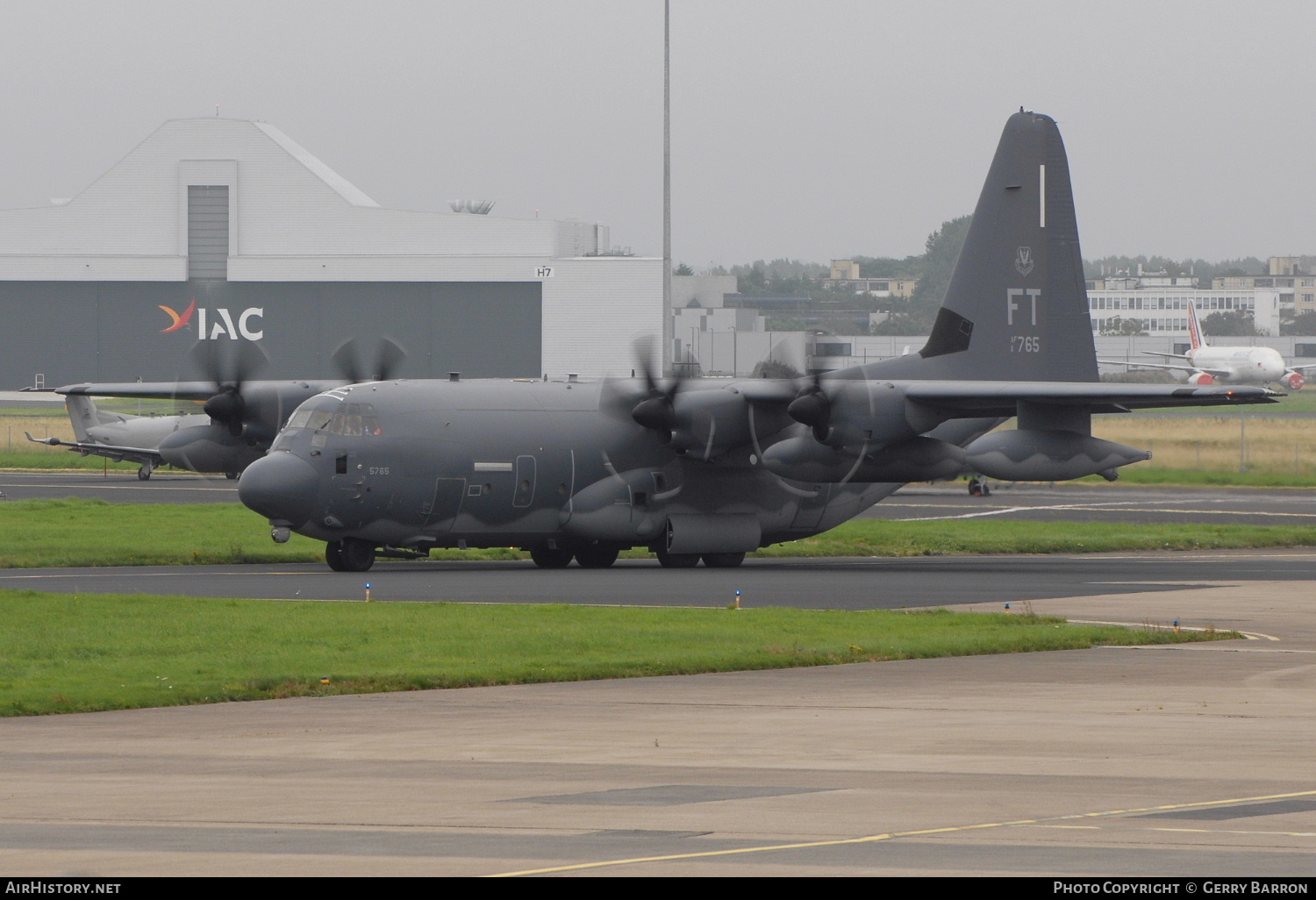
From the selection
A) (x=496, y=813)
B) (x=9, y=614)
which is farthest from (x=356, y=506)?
(x=496, y=813)

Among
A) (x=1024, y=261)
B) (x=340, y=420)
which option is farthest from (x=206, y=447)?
(x=1024, y=261)

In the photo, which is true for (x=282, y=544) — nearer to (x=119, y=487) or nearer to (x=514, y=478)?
(x=514, y=478)

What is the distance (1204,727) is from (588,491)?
20.4 m

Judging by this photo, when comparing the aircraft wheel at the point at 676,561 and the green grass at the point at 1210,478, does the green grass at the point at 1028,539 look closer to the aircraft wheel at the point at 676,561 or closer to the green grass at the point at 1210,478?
the aircraft wheel at the point at 676,561

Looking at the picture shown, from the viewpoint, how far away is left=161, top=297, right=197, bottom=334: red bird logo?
4705 inches

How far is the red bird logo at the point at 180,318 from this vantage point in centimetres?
11950

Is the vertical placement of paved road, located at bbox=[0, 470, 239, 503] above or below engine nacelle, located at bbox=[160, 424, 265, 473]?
below

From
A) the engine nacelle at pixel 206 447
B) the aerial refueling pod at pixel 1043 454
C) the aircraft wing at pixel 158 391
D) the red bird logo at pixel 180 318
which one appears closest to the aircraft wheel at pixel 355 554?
the engine nacelle at pixel 206 447

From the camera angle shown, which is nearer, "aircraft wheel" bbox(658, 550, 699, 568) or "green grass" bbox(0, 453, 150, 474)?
"aircraft wheel" bbox(658, 550, 699, 568)

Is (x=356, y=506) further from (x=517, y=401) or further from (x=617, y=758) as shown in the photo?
(x=617, y=758)

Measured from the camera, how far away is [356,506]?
109ft

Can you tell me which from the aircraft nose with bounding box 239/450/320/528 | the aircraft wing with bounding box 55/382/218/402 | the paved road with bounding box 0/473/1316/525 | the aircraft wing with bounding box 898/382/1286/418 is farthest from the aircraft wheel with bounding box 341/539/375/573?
the paved road with bounding box 0/473/1316/525

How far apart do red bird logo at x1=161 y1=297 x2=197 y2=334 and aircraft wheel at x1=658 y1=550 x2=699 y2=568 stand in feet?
291

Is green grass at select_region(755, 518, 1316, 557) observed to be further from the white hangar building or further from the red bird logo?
the red bird logo
